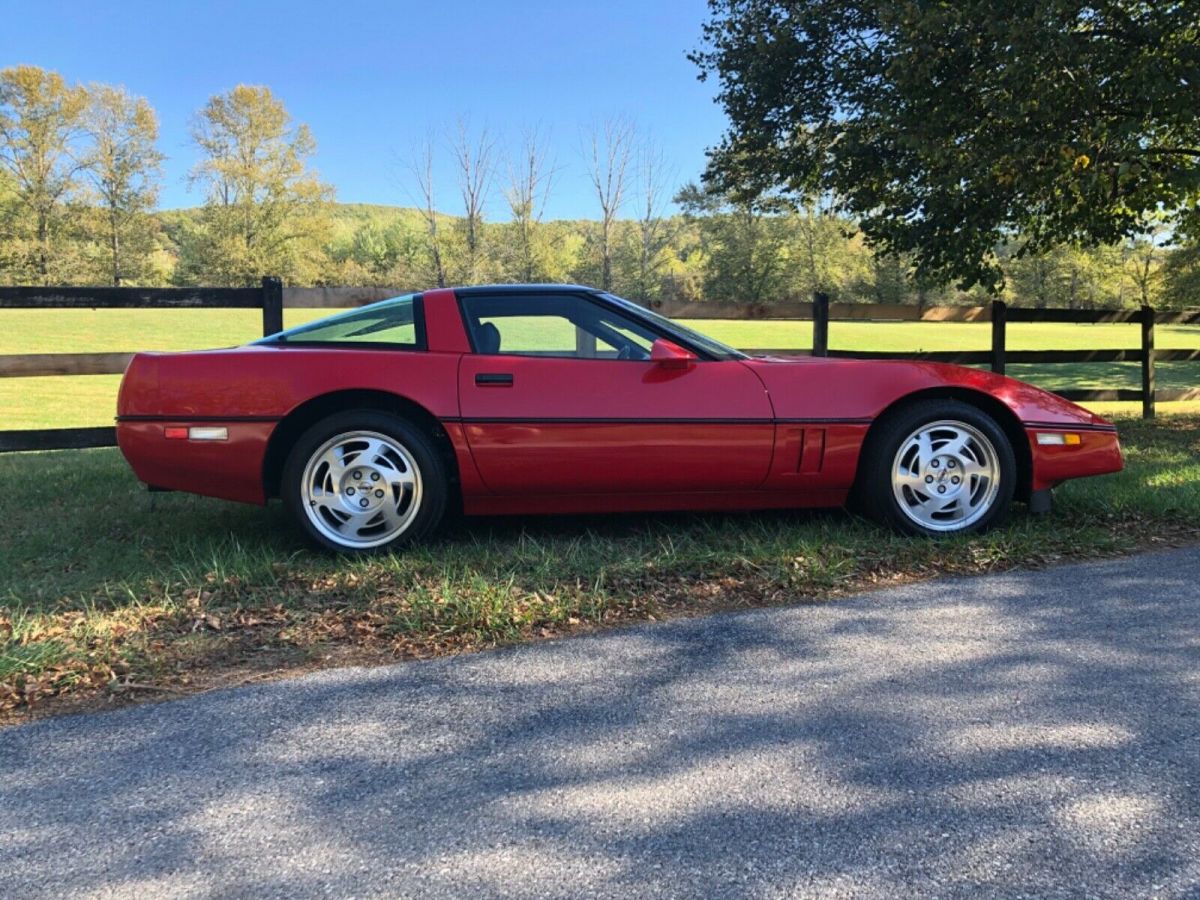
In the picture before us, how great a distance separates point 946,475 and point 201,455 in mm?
3425

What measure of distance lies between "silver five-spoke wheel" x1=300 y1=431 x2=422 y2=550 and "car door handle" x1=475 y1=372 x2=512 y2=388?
452mm

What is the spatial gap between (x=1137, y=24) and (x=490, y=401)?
6.61 metres

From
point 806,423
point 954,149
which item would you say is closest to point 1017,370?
point 954,149

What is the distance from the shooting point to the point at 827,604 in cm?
322

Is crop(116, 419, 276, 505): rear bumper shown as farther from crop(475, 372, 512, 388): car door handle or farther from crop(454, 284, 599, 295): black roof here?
crop(454, 284, 599, 295): black roof

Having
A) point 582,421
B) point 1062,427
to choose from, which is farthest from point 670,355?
point 1062,427

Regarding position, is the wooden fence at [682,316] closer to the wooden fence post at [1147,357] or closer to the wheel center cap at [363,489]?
the wooden fence post at [1147,357]

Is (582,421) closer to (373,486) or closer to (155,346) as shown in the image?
(373,486)

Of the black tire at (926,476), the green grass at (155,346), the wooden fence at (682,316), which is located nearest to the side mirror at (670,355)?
the black tire at (926,476)

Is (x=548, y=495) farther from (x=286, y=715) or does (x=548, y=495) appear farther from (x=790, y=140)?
(x=790, y=140)

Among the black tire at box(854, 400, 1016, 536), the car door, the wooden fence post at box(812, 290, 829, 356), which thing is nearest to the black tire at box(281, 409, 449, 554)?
the car door

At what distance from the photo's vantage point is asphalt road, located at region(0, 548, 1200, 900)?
1.63 meters

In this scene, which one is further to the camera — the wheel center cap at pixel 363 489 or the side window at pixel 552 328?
the side window at pixel 552 328

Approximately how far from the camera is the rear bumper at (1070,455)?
3980 millimetres
